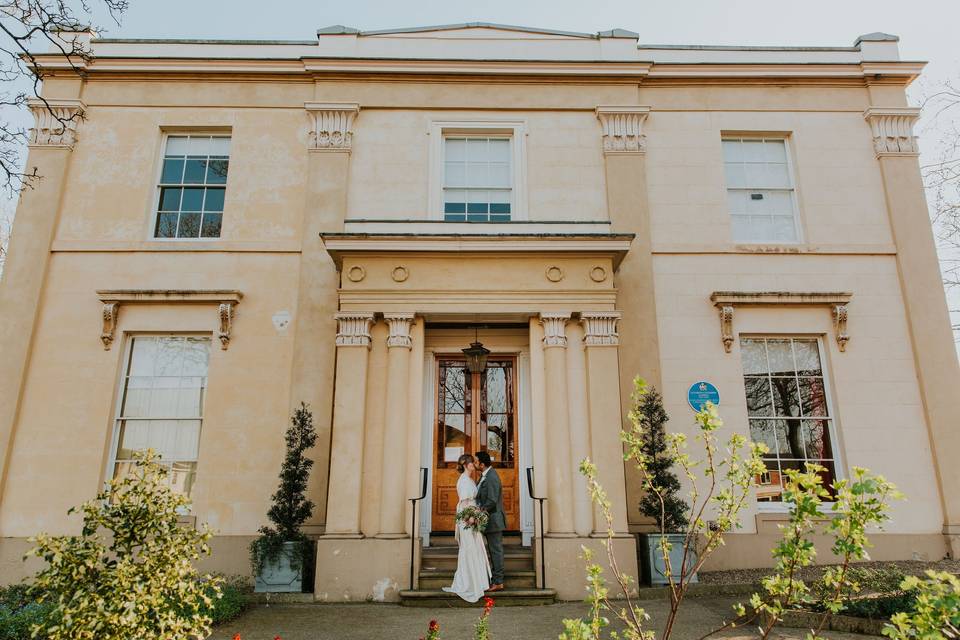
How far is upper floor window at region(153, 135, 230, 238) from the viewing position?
36.6 ft

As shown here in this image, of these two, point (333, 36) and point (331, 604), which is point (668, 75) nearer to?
point (333, 36)

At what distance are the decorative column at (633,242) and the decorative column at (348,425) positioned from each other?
4.15 m

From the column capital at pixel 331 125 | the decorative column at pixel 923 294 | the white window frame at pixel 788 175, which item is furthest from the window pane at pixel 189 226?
the decorative column at pixel 923 294

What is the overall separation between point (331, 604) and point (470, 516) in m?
2.18

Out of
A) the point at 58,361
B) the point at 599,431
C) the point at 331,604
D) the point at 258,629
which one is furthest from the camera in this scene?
the point at 58,361

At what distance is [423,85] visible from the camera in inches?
464

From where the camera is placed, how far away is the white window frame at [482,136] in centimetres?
1113

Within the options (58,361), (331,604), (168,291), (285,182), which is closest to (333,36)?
(285,182)

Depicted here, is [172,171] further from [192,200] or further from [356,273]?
[356,273]

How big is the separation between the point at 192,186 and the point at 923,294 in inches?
514

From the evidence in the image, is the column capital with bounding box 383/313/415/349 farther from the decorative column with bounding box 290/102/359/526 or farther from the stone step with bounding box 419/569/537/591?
the stone step with bounding box 419/569/537/591

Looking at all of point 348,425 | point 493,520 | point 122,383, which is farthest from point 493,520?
point 122,383

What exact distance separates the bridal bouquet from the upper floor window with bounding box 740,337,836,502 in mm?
4788

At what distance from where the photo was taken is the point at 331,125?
11406 millimetres
